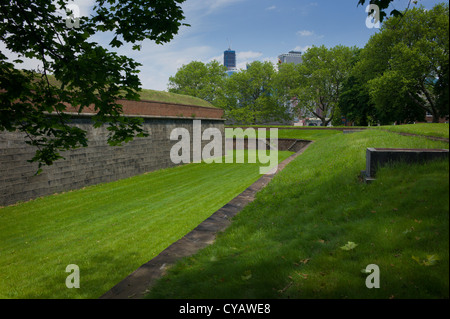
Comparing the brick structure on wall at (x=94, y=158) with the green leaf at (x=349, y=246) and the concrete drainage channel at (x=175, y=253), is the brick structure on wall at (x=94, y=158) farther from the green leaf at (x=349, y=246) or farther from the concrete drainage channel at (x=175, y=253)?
the green leaf at (x=349, y=246)

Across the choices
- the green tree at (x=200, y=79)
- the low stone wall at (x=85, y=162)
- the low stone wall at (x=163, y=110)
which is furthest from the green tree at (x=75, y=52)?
the green tree at (x=200, y=79)

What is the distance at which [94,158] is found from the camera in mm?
16906

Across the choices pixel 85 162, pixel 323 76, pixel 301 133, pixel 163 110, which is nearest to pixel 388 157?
pixel 85 162

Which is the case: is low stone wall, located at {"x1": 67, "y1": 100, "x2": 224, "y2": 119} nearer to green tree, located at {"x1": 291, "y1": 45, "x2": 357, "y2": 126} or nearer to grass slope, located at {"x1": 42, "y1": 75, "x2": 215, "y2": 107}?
grass slope, located at {"x1": 42, "y1": 75, "x2": 215, "y2": 107}

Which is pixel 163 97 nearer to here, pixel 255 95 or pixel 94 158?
pixel 94 158

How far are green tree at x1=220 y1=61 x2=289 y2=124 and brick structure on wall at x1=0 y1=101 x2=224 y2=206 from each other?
2764cm

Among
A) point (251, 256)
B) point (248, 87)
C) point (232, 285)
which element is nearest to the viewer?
point (232, 285)

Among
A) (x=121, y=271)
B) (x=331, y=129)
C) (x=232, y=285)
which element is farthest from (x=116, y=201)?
(x=331, y=129)

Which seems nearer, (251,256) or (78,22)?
(251,256)

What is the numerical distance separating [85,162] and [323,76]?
143ft

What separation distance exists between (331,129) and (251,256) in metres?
39.2

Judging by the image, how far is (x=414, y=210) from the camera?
12.8 feet

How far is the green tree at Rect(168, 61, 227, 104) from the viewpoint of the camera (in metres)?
59.5

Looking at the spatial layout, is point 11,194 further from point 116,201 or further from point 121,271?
point 121,271
